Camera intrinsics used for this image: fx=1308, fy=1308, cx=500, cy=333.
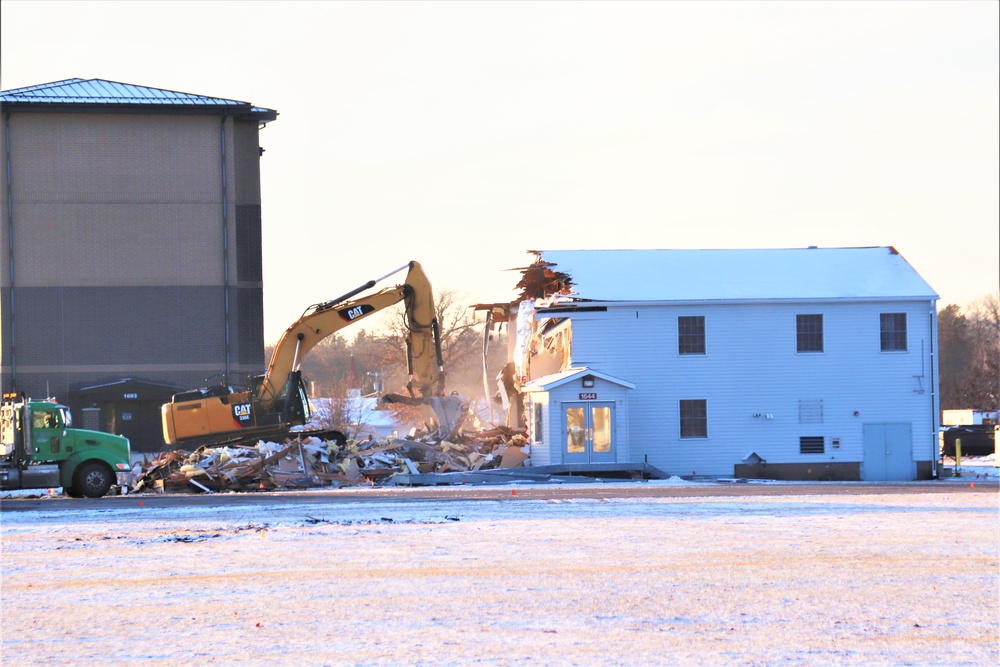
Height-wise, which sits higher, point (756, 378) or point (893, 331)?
point (893, 331)

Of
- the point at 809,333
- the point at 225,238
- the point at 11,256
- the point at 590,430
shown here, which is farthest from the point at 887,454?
the point at 11,256

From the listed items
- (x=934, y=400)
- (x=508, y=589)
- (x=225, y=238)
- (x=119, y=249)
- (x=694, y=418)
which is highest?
(x=225, y=238)

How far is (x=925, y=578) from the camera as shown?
582 inches

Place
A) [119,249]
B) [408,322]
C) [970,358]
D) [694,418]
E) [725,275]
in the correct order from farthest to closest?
1. [970,358]
2. [119,249]
3. [725,275]
4. [694,418]
5. [408,322]

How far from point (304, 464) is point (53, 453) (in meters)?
7.73

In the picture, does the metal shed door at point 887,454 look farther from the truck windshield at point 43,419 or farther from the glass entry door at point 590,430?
the truck windshield at point 43,419

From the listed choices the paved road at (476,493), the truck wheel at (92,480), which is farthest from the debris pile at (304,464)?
the truck wheel at (92,480)

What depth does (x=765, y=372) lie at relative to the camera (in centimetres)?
4178

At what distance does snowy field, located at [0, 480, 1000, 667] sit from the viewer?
1093 centimetres

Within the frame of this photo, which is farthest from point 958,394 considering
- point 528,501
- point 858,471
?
point 528,501

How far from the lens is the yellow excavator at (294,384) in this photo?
36812 millimetres

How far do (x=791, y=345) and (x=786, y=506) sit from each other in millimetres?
18239

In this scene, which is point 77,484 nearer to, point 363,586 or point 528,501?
point 528,501

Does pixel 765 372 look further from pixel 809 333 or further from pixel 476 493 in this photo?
pixel 476 493
